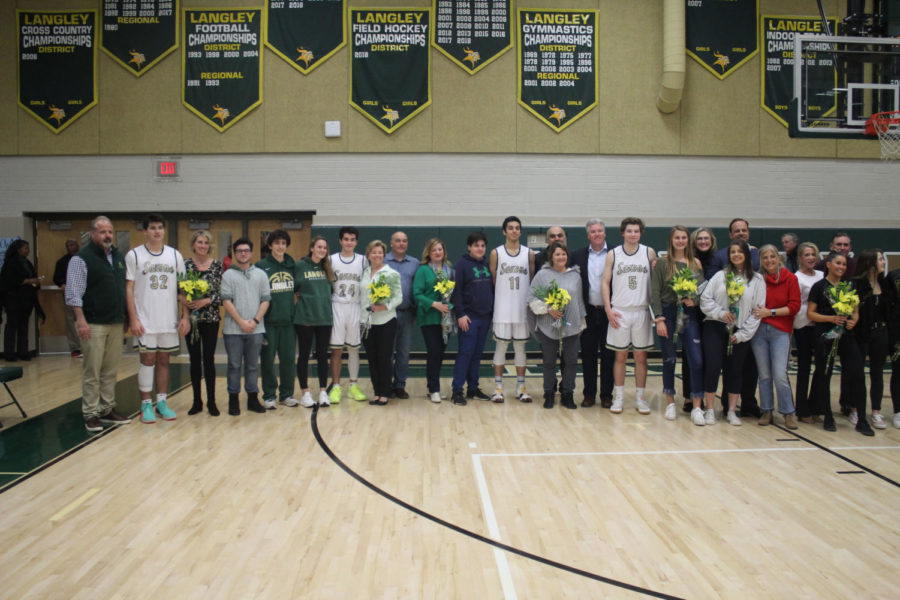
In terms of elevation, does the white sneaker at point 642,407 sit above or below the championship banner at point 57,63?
below

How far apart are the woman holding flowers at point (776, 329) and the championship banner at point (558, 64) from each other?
5242mm

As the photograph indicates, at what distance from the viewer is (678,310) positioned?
6.00 m

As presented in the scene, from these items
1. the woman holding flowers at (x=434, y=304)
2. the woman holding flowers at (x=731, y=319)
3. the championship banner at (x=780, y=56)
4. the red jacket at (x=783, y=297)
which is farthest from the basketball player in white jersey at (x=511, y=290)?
the championship banner at (x=780, y=56)

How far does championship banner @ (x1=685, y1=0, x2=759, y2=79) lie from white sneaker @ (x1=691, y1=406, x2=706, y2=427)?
659 centimetres

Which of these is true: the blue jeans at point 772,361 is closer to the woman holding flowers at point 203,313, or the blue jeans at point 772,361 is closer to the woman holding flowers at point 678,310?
the woman holding flowers at point 678,310

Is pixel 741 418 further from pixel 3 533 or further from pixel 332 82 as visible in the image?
pixel 332 82

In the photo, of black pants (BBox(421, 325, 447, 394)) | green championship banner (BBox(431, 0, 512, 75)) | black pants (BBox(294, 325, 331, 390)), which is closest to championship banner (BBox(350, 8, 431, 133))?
green championship banner (BBox(431, 0, 512, 75))

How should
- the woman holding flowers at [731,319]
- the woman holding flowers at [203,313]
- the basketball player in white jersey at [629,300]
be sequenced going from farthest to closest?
the basketball player in white jersey at [629,300]
the woman holding flowers at [203,313]
the woman holding flowers at [731,319]

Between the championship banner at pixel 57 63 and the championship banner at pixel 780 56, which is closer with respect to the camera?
the championship banner at pixel 57 63

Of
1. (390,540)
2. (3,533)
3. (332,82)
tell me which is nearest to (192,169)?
(332,82)

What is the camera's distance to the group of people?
563 centimetres

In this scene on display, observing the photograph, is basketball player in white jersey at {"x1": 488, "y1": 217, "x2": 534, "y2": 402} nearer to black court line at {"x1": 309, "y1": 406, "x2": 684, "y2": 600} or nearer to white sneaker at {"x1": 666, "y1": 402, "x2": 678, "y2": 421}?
white sneaker at {"x1": 666, "y1": 402, "x2": 678, "y2": 421}

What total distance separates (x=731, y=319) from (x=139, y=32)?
9.51 meters

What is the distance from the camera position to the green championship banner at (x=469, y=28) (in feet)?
33.0
